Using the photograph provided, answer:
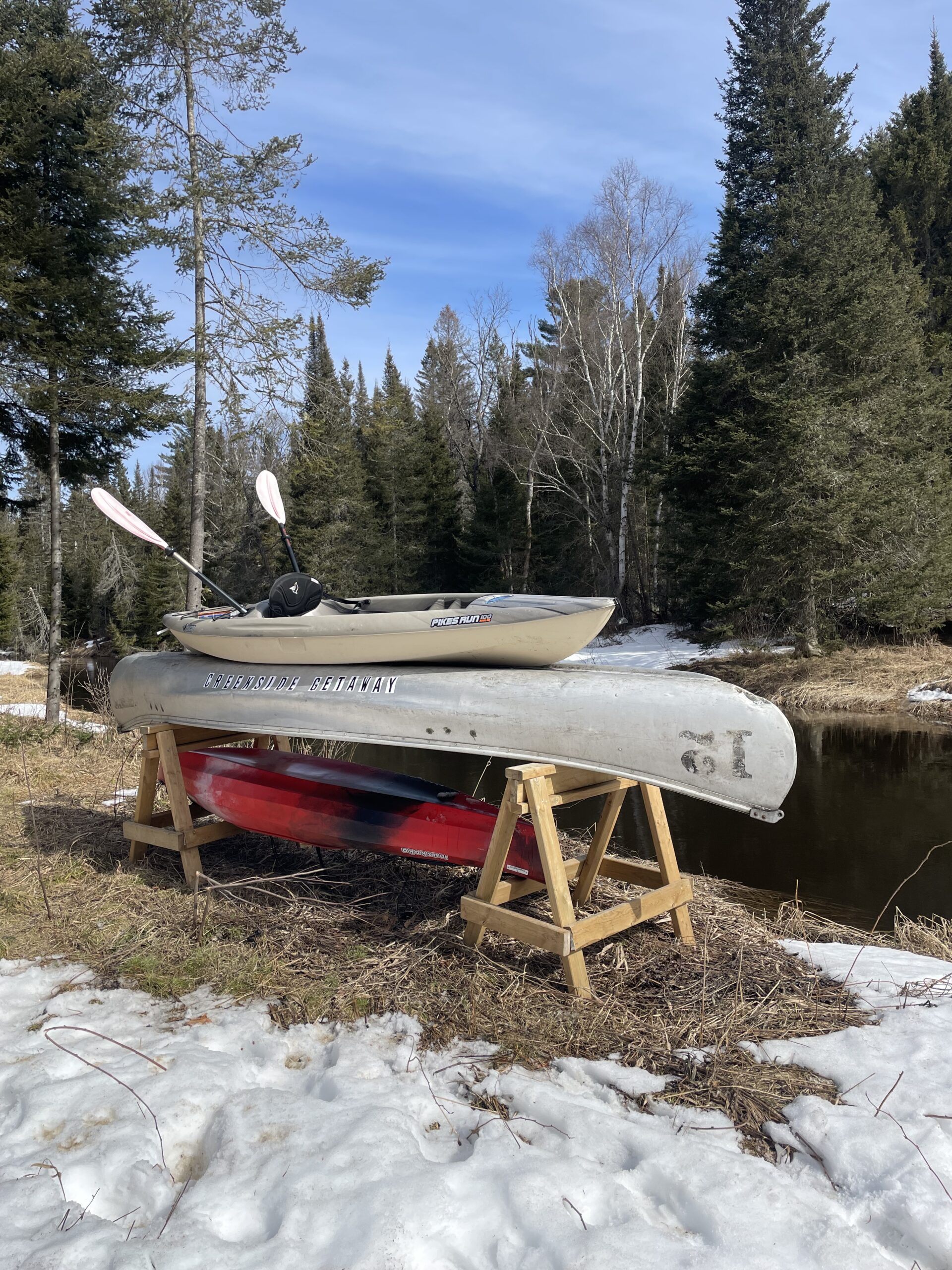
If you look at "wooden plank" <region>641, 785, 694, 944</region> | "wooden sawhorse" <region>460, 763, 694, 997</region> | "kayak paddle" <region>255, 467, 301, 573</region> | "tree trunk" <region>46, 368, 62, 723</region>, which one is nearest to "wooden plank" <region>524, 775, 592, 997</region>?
"wooden sawhorse" <region>460, 763, 694, 997</region>

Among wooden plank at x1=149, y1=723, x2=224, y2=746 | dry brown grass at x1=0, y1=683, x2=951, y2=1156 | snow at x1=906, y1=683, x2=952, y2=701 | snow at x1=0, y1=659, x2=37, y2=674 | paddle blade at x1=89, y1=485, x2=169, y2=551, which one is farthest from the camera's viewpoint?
snow at x1=0, y1=659, x2=37, y2=674

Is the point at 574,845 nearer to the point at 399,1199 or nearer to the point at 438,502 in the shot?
the point at 399,1199

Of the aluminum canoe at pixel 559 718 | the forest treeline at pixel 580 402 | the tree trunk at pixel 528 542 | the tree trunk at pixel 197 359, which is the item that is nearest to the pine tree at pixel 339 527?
the forest treeline at pixel 580 402

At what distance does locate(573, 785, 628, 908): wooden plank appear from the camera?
3.72 metres

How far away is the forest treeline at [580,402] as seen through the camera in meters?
9.90

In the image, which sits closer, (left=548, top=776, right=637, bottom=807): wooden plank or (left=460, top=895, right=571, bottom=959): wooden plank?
(left=460, top=895, right=571, bottom=959): wooden plank

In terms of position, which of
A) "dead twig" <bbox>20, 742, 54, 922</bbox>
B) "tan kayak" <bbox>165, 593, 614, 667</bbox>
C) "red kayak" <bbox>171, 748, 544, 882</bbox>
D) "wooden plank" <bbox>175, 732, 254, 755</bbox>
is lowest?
"dead twig" <bbox>20, 742, 54, 922</bbox>

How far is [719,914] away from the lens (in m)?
4.41

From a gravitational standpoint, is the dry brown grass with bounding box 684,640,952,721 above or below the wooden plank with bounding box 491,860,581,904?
below

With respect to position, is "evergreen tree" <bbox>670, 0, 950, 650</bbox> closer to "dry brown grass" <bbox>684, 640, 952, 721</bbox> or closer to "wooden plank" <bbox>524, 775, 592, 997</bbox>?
"dry brown grass" <bbox>684, 640, 952, 721</bbox>

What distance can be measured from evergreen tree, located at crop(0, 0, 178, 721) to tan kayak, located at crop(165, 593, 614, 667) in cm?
644

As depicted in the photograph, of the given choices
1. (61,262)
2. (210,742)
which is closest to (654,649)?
(61,262)

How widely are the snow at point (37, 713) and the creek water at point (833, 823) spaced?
2.26ft

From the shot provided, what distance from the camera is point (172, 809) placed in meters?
4.50
